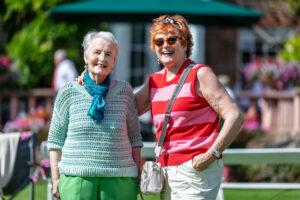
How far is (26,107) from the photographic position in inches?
392

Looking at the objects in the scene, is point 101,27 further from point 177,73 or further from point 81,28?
point 177,73

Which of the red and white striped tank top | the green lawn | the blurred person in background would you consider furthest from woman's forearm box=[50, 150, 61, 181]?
the blurred person in background

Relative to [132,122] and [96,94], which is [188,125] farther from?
[96,94]

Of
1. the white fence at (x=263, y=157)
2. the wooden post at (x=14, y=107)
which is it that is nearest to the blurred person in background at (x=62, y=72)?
the wooden post at (x=14, y=107)

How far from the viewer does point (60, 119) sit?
3.46 meters

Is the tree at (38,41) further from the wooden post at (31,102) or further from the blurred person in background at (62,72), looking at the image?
the wooden post at (31,102)

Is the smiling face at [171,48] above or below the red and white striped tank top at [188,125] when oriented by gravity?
above

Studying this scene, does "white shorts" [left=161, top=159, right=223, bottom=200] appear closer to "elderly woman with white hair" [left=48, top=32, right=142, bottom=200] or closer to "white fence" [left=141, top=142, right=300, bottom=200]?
"elderly woman with white hair" [left=48, top=32, right=142, bottom=200]

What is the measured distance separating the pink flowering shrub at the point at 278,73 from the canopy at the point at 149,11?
1253 millimetres

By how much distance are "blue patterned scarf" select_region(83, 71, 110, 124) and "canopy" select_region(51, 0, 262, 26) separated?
4.83 meters

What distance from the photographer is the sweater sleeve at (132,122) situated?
11.5ft

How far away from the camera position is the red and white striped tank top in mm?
3289

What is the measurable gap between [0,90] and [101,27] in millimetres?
3183

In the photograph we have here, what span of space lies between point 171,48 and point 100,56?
0.41 m
